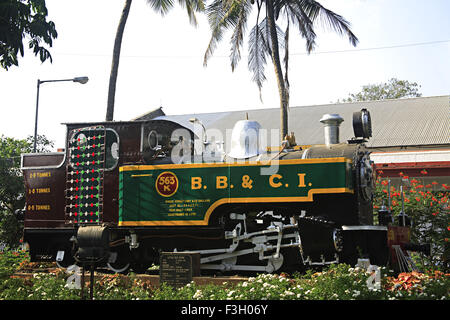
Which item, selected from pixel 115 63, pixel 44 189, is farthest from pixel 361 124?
pixel 115 63

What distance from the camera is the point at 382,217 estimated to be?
934 centimetres

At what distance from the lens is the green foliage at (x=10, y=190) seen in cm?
1473

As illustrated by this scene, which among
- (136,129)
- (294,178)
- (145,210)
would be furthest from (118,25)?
(294,178)

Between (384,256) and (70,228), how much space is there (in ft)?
18.9

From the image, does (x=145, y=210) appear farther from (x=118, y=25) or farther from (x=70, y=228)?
(x=118, y=25)

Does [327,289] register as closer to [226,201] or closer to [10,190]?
[226,201]

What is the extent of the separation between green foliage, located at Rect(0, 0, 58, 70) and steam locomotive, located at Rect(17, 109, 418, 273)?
84.9 inches

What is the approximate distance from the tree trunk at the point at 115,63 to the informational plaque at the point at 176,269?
6705 mm

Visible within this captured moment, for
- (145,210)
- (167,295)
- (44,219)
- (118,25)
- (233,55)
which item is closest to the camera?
(167,295)

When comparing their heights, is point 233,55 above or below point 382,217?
above

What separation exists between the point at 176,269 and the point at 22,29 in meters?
4.41

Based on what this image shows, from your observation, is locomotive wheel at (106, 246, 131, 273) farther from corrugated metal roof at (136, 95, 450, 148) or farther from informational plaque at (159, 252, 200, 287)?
corrugated metal roof at (136, 95, 450, 148)

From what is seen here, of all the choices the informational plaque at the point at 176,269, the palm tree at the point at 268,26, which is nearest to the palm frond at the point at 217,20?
the palm tree at the point at 268,26

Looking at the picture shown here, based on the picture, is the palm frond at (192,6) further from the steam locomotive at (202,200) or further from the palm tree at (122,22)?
the steam locomotive at (202,200)
